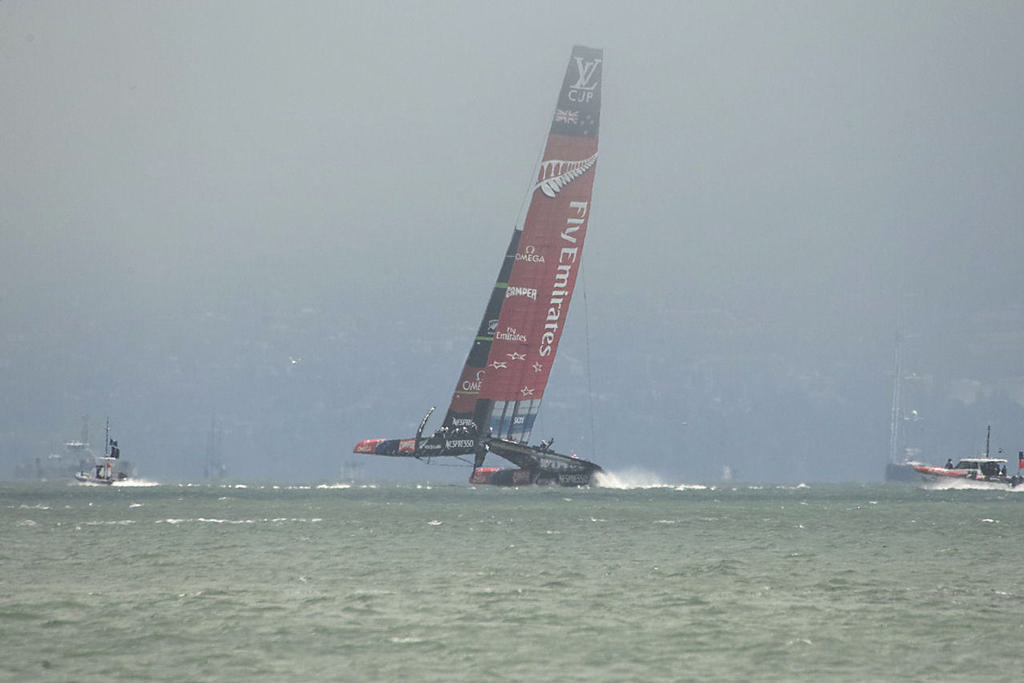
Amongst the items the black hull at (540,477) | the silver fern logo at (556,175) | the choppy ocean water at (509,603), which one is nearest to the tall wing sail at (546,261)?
the silver fern logo at (556,175)

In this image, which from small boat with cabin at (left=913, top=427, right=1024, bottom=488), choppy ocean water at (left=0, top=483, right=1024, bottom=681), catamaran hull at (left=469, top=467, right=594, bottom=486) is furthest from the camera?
small boat with cabin at (left=913, top=427, right=1024, bottom=488)

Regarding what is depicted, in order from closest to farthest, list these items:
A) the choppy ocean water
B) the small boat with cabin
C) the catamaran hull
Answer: the choppy ocean water → the catamaran hull → the small boat with cabin

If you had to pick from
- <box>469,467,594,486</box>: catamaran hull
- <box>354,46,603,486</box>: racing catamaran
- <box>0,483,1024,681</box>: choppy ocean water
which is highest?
<box>354,46,603,486</box>: racing catamaran

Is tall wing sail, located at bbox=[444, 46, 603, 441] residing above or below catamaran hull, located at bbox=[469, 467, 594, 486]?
above

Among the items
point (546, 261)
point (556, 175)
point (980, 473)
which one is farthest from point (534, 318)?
point (980, 473)

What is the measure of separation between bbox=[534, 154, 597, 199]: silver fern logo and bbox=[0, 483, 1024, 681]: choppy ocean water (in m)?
53.6

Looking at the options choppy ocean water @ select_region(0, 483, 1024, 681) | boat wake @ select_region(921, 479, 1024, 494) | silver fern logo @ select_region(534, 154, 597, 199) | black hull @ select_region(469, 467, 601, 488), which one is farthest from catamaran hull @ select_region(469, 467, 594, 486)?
boat wake @ select_region(921, 479, 1024, 494)

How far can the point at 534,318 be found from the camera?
134 metres

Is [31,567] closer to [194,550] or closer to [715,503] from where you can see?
[194,550]

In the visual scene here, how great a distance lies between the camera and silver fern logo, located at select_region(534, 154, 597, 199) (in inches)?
5143

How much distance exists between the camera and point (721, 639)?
36.0 metres

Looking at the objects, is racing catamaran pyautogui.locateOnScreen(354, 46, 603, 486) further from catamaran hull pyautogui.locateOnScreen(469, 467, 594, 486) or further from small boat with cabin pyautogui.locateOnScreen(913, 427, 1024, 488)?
small boat with cabin pyautogui.locateOnScreen(913, 427, 1024, 488)

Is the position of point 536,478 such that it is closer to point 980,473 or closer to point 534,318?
point 534,318

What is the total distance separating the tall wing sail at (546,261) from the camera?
430 feet
